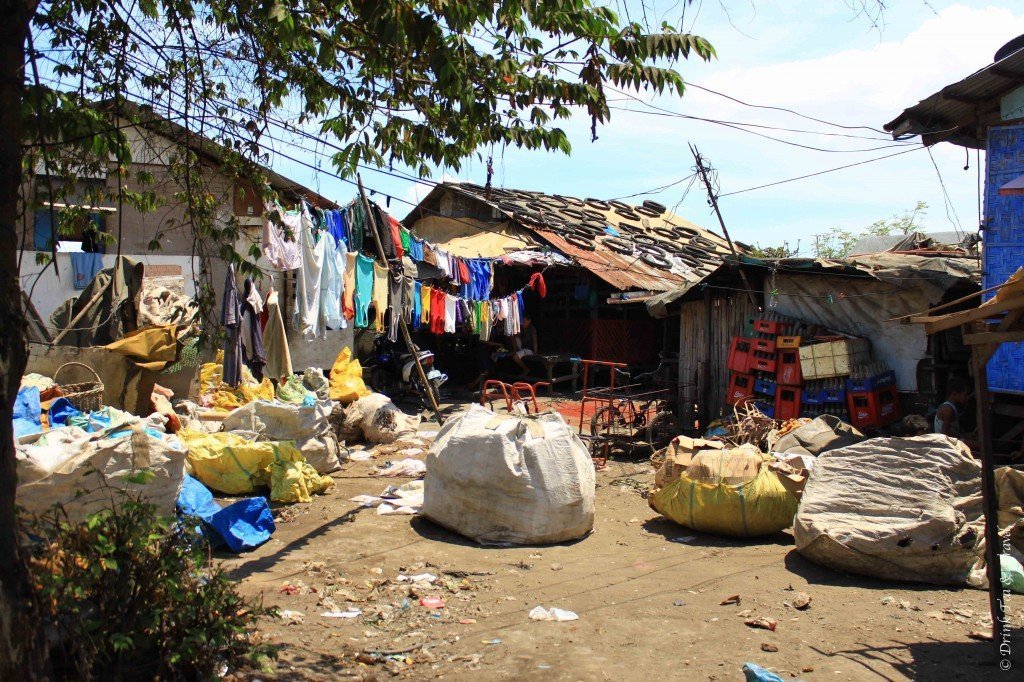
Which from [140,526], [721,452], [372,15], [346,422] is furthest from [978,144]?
[140,526]

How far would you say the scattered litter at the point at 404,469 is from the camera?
31.8ft

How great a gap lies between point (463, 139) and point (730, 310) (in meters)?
7.65

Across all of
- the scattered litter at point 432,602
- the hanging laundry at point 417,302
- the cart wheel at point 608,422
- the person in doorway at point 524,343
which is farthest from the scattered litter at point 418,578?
Answer: the person in doorway at point 524,343

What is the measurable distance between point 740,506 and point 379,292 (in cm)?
738

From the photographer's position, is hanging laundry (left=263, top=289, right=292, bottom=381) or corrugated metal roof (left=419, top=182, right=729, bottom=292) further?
corrugated metal roof (left=419, top=182, right=729, bottom=292)

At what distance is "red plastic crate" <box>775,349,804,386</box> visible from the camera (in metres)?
11.0

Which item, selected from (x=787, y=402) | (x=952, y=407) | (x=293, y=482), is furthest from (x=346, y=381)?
(x=952, y=407)

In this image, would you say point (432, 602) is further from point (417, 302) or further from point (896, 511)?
point (417, 302)

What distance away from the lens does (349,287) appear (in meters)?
12.2

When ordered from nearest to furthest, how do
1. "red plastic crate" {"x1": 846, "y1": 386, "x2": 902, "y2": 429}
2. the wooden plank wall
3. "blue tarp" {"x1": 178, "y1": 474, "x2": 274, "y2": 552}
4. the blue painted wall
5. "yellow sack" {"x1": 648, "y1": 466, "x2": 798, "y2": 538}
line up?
1. "blue tarp" {"x1": 178, "y1": 474, "x2": 274, "y2": 552}
2. "yellow sack" {"x1": 648, "y1": 466, "x2": 798, "y2": 538}
3. the blue painted wall
4. "red plastic crate" {"x1": 846, "y1": 386, "x2": 902, "y2": 429}
5. the wooden plank wall

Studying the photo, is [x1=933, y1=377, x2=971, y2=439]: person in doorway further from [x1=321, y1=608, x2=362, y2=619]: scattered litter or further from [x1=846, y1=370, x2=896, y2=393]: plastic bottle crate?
[x1=321, y1=608, x2=362, y2=619]: scattered litter

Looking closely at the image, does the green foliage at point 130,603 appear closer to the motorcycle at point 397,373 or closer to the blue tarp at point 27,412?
the blue tarp at point 27,412

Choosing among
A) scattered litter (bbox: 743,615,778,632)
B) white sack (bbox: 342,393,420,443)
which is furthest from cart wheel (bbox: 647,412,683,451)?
scattered litter (bbox: 743,615,778,632)

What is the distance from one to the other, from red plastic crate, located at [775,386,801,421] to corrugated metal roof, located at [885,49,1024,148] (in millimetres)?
3498
